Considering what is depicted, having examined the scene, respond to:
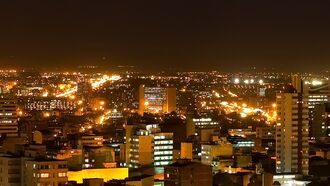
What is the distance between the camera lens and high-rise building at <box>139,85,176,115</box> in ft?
188

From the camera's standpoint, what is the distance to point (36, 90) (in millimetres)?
74250

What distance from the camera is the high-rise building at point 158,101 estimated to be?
57.2 metres

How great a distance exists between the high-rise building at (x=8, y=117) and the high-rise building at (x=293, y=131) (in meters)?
16.4

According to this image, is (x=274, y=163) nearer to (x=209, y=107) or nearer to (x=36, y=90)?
(x=209, y=107)

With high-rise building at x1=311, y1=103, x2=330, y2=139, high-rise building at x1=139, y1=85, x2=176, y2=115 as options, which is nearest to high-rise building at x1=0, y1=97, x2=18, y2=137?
high-rise building at x1=139, y1=85, x2=176, y2=115

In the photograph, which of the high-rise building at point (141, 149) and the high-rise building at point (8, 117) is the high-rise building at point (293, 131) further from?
the high-rise building at point (8, 117)

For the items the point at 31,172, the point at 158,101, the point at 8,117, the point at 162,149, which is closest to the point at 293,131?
the point at 162,149

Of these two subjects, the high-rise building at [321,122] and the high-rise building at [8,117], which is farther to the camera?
the high-rise building at [8,117]

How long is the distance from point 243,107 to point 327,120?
15901 mm

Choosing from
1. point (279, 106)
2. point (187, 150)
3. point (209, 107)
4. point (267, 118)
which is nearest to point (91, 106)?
point (209, 107)

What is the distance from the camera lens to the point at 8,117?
47.7 meters

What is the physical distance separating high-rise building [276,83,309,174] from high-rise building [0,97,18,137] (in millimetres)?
16401

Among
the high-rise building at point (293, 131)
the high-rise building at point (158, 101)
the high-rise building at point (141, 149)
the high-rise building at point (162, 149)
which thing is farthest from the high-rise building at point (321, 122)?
the high-rise building at point (293, 131)

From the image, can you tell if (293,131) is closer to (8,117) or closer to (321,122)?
(321,122)
